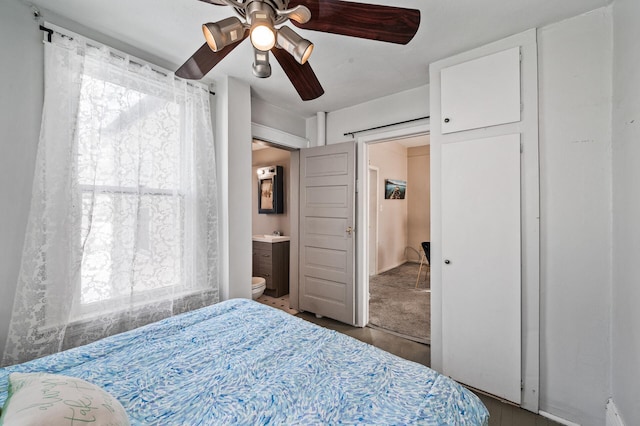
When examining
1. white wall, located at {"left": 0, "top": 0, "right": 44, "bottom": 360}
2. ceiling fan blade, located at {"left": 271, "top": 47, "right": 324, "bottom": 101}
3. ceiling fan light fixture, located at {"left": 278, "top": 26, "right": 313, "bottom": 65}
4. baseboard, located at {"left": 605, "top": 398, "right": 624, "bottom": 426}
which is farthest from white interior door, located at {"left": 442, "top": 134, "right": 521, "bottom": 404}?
white wall, located at {"left": 0, "top": 0, "right": 44, "bottom": 360}

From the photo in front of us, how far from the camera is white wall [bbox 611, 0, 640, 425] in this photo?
135cm

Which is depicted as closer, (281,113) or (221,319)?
(221,319)

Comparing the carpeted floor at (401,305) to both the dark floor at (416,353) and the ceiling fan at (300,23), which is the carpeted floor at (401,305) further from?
the ceiling fan at (300,23)

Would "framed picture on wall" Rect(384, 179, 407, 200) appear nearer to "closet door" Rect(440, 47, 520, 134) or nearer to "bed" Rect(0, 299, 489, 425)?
"closet door" Rect(440, 47, 520, 134)

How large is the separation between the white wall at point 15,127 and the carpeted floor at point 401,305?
310 cm

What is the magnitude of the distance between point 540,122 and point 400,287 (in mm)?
3312

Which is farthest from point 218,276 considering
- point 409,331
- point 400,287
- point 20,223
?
point 400,287

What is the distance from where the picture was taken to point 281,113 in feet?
10.6

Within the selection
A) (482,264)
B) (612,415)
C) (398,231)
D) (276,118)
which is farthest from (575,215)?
(398,231)

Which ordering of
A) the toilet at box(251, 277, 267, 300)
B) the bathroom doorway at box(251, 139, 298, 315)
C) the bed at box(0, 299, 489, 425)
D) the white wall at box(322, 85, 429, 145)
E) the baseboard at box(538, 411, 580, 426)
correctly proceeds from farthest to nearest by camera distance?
the bathroom doorway at box(251, 139, 298, 315) → the toilet at box(251, 277, 267, 300) → the white wall at box(322, 85, 429, 145) → the baseboard at box(538, 411, 580, 426) → the bed at box(0, 299, 489, 425)

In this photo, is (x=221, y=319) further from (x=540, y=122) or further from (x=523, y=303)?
(x=540, y=122)

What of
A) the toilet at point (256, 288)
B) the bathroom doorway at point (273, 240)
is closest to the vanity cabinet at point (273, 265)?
the bathroom doorway at point (273, 240)

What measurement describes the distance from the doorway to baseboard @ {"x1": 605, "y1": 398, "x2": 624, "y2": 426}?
1629 millimetres

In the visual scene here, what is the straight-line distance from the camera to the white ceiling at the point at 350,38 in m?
1.63
